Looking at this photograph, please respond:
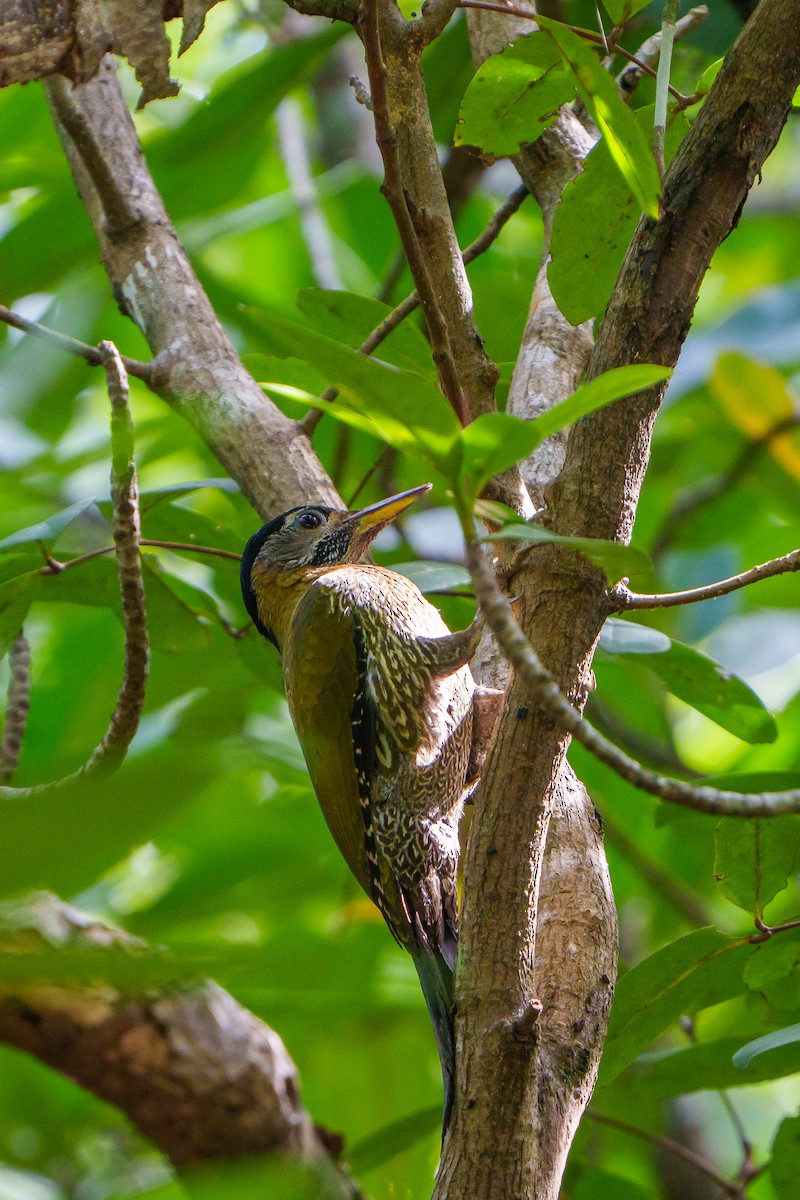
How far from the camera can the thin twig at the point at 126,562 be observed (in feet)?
5.27

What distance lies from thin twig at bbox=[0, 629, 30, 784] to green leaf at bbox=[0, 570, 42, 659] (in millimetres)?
132

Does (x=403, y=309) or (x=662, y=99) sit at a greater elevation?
(x=403, y=309)

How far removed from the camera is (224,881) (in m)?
2.30

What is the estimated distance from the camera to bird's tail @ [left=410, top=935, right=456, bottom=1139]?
6.02ft

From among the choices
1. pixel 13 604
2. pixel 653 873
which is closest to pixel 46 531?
pixel 13 604

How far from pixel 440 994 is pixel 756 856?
0.71 m

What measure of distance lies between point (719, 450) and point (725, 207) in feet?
9.29

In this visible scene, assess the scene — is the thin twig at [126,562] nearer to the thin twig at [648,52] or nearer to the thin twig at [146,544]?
the thin twig at [146,544]

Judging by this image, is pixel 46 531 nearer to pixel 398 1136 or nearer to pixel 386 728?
pixel 386 728

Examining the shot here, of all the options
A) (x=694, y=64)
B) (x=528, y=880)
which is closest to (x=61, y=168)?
(x=694, y=64)

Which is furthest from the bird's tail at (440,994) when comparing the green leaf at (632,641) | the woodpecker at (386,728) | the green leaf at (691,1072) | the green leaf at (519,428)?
the green leaf at (519,428)

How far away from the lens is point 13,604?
2.06 m

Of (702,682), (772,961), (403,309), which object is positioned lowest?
(772,961)

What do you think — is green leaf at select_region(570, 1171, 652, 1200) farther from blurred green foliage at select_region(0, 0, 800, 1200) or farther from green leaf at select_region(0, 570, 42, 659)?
green leaf at select_region(0, 570, 42, 659)
